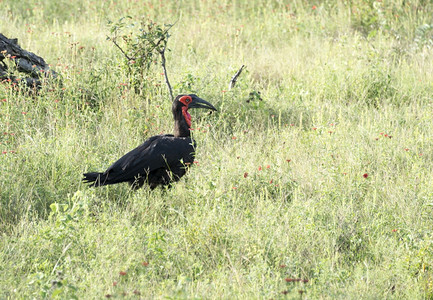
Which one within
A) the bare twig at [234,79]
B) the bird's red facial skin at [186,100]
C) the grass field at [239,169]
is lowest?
the grass field at [239,169]

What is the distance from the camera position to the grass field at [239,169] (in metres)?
3.63

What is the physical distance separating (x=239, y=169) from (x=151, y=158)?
79 centimetres

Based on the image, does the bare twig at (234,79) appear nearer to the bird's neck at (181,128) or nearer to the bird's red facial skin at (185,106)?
the bird's red facial skin at (185,106)

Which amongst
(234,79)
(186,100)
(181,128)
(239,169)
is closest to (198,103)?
(186,100)

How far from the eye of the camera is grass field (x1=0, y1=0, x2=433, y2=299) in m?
3.63

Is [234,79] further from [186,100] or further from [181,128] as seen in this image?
[181,128]

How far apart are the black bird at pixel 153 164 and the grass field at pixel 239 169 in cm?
12

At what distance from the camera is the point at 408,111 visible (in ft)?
21.5

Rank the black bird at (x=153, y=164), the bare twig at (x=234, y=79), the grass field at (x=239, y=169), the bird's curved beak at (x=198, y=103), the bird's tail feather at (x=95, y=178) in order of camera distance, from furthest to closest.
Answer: the bare twig at (x=234, y=79) → the bird's curved beak at (x=198, y=103) → the black bird at (x=153, y=164) → the bird's tail feather at (x=95, y=178) → the grass field at (x=239, y=169)

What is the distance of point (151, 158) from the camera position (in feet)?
16.0

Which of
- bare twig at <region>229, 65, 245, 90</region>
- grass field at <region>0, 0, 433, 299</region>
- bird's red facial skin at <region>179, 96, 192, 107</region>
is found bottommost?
grass field at <region>0, 0, 433, 299</region>

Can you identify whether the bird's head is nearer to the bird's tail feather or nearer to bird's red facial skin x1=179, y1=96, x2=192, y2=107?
bird's red facial skin x1=179, y1=96, x2=192, y2=107

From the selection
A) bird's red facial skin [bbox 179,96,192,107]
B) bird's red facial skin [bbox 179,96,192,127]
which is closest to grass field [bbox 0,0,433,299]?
bird's red facial skin [bbox 179,96,192,127]

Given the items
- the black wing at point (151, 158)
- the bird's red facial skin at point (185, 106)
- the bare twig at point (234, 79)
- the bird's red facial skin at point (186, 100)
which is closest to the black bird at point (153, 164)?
the black wing at point (151, 158)
